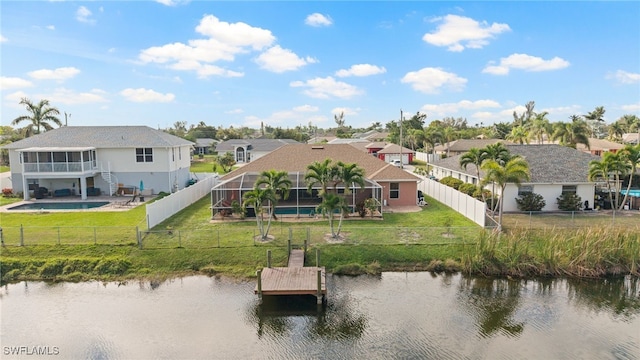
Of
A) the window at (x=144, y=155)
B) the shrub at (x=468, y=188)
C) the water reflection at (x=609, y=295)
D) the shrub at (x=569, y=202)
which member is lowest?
the water reflection at (x=609, y=295)

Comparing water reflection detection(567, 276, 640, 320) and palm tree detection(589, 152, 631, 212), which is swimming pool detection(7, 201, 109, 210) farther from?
palm tree detection(589, 152, 631, 212)

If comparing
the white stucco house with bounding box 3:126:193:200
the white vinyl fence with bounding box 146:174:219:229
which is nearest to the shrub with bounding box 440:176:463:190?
the white vinyl fence with bounding box 146:174:219:229

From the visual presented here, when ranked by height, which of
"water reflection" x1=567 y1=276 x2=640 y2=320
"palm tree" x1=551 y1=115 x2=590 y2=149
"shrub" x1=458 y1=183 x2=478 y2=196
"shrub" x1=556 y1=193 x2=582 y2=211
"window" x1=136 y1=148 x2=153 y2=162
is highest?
"palm tree" x1=551 y1=115 x2=590 y2=149

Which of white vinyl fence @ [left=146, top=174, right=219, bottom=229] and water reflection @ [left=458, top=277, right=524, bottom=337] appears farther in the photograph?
white vinyl fence @ [left=146, top=174, right=219, bottom=229]

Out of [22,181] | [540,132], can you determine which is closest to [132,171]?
[22,181]

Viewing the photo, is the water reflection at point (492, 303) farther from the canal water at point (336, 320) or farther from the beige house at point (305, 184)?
the beige house at point (305, 184)

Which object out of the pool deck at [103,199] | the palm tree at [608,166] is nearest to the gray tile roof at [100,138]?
the pool deck at [103,199]
